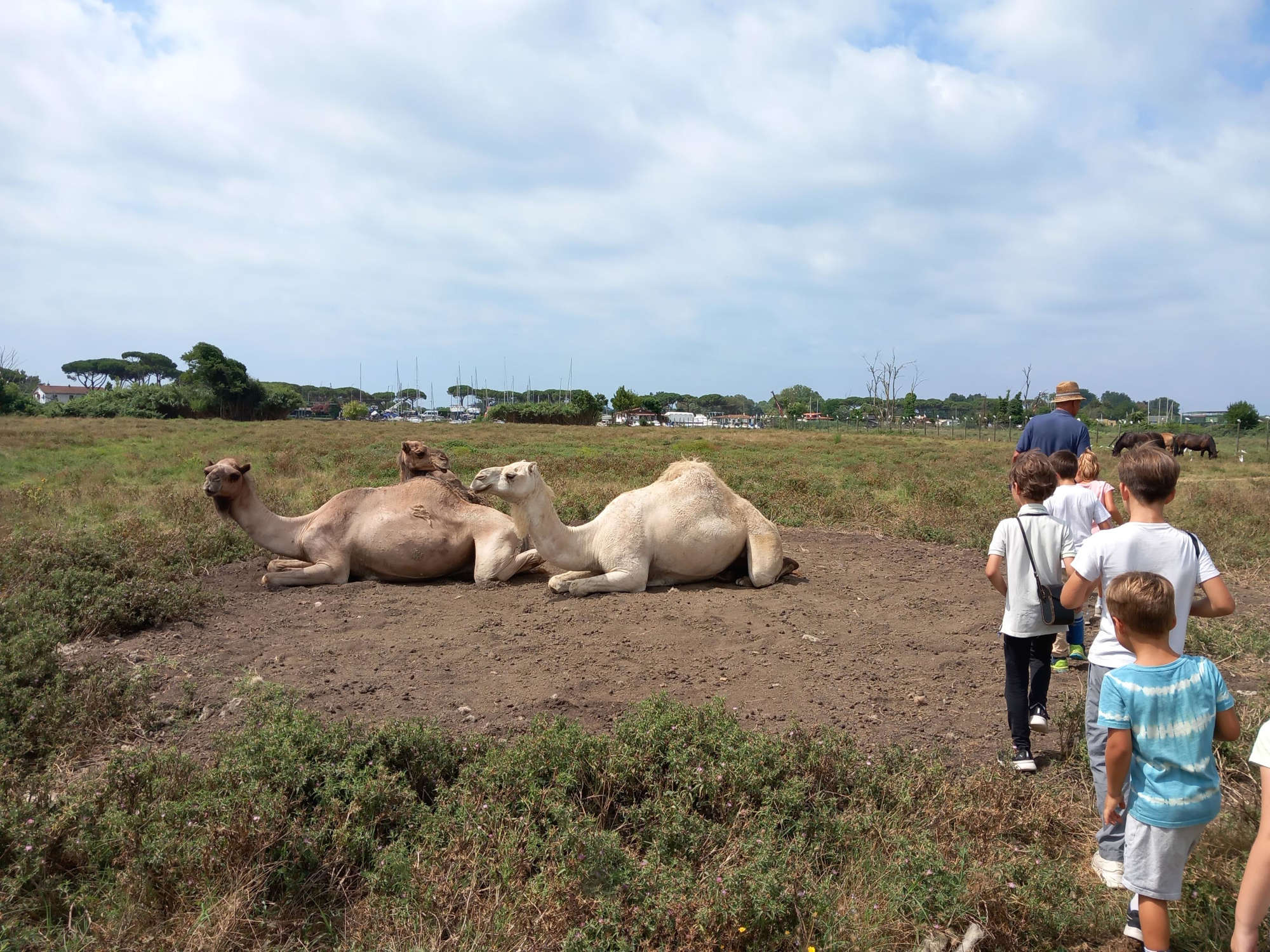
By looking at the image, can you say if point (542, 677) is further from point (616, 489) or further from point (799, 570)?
point (616, 489)

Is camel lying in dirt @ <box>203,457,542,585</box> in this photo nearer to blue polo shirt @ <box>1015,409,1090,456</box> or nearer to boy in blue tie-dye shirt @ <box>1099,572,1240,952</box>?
blue polo shirt @ <box>1015,409,1090,456</box>

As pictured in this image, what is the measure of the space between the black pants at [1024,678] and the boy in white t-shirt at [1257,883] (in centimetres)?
182

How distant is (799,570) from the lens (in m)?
8.32

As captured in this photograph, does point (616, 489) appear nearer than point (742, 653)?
No

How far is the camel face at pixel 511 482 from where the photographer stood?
278 inches

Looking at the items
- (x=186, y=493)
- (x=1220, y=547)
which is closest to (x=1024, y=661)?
(x=1220, y=547)

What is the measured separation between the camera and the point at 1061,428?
670 cm

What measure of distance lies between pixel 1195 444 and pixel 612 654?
118 feet

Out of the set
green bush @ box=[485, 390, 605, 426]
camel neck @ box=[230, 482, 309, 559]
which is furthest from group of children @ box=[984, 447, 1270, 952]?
green bush @ box=[485, 390, 605, 426]

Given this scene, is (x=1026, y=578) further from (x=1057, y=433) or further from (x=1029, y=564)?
(x=1057, y=433)

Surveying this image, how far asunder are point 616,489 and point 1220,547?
8.84 metres

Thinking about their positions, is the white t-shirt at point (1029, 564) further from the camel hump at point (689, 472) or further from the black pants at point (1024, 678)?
the camel hump at point (689, 472)

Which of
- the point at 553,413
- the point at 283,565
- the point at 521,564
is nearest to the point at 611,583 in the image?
the point at 521,564

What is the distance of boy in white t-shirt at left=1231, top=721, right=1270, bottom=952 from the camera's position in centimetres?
236
